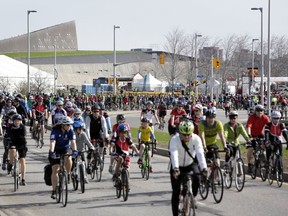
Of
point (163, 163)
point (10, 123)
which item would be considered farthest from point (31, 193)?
point (163, 163)

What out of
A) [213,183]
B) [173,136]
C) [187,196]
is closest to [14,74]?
[213,183]

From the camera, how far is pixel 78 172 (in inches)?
557

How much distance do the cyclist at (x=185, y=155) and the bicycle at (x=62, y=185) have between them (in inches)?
119

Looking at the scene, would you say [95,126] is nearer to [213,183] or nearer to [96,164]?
[96,164]

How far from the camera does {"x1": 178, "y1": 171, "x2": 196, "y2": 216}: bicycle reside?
972 cm

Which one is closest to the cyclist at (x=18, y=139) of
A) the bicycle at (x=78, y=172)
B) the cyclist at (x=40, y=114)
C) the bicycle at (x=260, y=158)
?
the bicycle at (x=78, y=172)

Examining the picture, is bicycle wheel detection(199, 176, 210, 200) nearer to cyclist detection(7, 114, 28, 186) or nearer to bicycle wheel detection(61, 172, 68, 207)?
bicycle wheel detection(61, 172, 68, 207)

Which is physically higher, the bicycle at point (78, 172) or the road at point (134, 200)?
the bicycle at point (78, 172)

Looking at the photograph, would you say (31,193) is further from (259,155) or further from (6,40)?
(6,40)

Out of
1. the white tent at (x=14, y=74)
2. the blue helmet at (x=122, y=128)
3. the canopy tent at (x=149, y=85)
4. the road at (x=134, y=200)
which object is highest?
the white tent at (x=14, y=74)

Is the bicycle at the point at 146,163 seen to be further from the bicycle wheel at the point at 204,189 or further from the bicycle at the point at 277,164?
the bicycle wheel at the point at 204,189

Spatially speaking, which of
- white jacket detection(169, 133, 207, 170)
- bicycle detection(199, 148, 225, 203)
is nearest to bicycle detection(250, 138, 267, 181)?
bicycle detection(199, 148, 225, 203)

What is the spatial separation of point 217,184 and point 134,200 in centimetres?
163

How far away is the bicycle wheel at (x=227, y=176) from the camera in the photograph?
1465 cm
